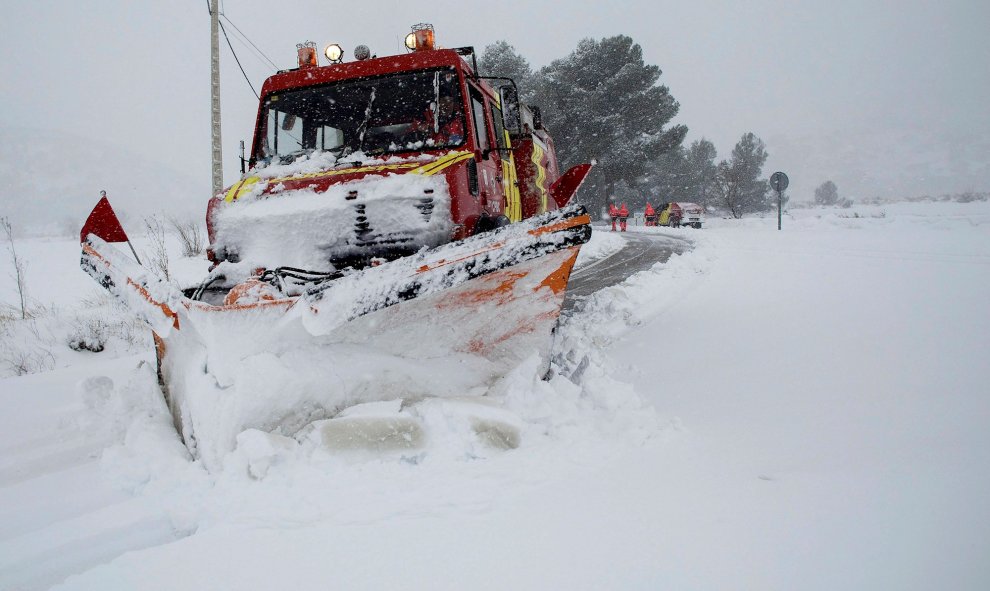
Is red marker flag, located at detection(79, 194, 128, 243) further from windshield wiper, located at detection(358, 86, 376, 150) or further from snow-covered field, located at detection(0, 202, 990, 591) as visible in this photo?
windshield wiper, located at detection(358, 86, 376, 150)

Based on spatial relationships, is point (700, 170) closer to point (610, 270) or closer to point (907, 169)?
point (610, 270)

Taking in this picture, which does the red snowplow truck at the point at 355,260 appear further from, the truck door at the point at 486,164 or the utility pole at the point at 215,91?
the utility pole at the point at 215,91

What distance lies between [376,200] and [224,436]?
59.7 inches

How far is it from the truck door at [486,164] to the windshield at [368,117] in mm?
195

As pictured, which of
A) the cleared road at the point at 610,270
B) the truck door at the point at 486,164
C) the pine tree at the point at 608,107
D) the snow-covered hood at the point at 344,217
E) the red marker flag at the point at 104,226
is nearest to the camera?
the red marker flag at the point at 104,226

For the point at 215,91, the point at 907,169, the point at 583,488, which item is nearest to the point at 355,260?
the point at 583,488

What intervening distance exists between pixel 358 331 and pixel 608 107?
27750 millimetres

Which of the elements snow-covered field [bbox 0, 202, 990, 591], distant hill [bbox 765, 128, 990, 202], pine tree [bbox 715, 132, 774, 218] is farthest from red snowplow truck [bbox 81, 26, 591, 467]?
distant hill [bbox 765, 128, 990, 202]

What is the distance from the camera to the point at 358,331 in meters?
2.25

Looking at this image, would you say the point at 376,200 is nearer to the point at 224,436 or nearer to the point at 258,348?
the point at 258,348

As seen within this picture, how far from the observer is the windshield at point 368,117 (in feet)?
11.9

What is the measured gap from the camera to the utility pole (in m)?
10.3

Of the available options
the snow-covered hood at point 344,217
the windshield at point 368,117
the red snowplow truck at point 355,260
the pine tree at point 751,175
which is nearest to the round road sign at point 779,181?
the red snowplow truck at point 355,260

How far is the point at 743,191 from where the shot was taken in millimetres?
40969
